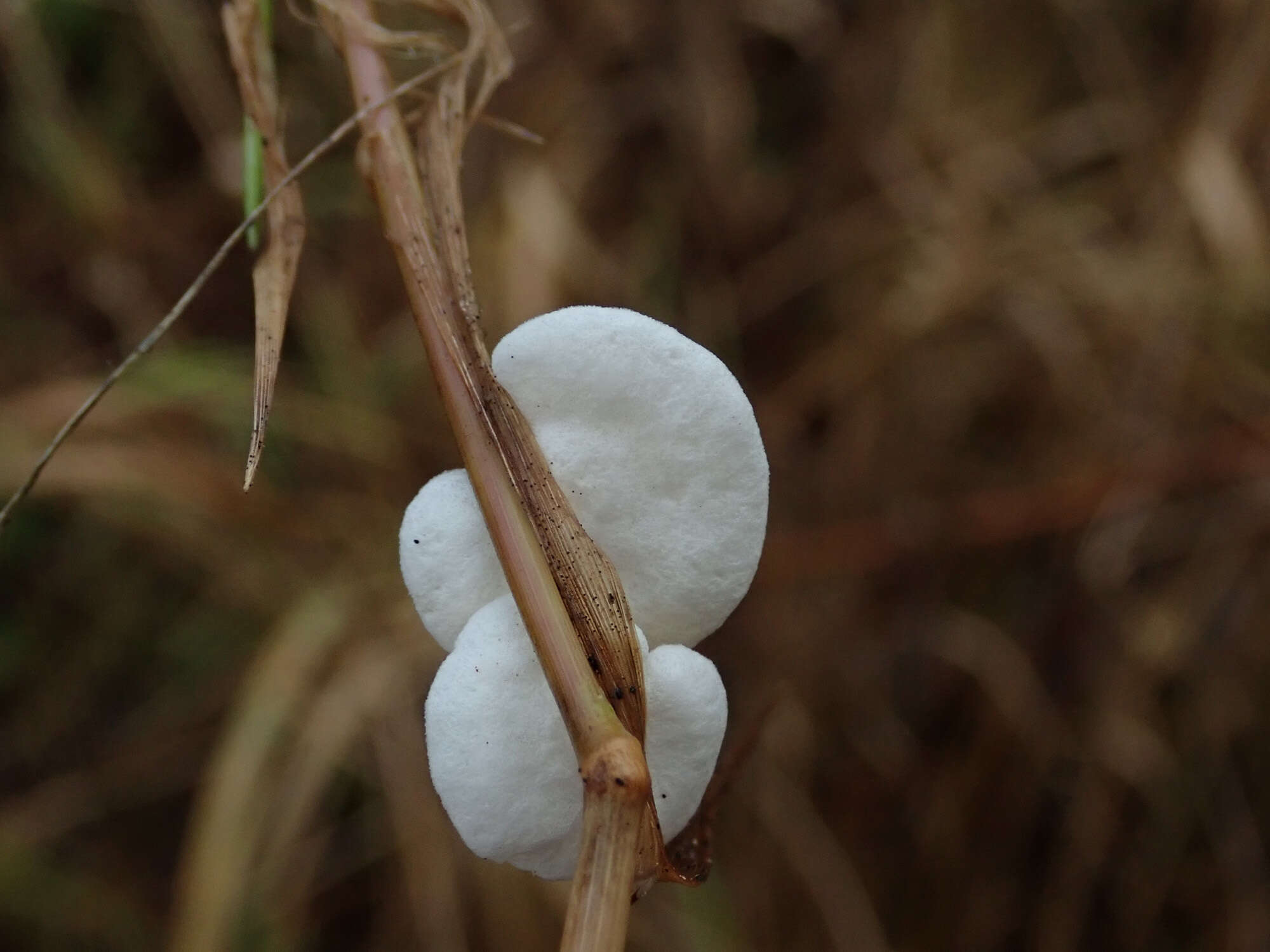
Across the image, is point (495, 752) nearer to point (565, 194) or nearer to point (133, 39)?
point (565, 194)

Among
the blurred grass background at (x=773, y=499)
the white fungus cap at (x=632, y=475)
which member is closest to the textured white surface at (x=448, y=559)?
the white fungus cap at (x=632, y=475)

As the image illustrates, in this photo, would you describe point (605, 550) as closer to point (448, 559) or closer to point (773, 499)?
point (448, 559)

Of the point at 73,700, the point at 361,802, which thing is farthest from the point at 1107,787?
the point at 73,700

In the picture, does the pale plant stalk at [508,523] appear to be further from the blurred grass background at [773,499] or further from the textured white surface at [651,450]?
the blurred grass background at [773,499]

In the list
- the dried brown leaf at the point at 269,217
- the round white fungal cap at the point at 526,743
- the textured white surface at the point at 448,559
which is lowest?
the round white fungal cap at the point at 526,743

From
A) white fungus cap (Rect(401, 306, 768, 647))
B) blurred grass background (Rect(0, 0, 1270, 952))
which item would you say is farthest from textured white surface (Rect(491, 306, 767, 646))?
blurred grass background (Rect(0, 0, 1270, 952))

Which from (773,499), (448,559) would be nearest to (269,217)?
(448,559)
